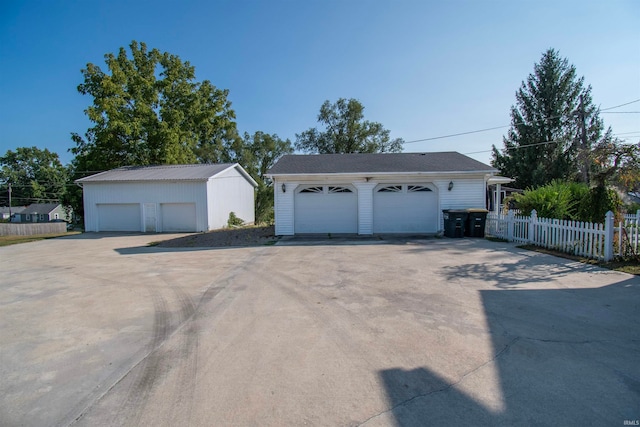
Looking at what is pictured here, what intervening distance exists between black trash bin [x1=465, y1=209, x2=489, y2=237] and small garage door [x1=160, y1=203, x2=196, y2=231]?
14.7 metres

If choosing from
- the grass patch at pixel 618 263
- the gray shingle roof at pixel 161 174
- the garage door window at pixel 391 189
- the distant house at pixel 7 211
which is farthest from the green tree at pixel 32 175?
the grass patch at pixel 618 263

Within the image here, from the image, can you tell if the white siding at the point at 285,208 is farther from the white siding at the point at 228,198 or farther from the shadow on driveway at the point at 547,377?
the shadow on driveway at the point at 547,377

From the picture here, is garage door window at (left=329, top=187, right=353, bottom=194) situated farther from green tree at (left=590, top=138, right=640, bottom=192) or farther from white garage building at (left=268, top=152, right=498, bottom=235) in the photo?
green tree at (left=590, top=138, right=640, bottom=192)

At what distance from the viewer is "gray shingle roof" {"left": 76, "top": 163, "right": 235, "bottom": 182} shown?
63.6ft

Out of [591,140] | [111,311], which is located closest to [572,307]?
[111,311]

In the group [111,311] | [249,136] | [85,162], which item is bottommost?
[111,311]

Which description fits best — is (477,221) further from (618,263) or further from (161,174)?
(161,174)

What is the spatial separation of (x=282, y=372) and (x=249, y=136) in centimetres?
3808

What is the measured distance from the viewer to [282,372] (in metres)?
2.97

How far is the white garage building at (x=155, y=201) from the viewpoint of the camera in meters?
19.0

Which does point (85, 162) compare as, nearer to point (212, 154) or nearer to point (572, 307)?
point (212, 154)

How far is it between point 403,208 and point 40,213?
60.7 meters

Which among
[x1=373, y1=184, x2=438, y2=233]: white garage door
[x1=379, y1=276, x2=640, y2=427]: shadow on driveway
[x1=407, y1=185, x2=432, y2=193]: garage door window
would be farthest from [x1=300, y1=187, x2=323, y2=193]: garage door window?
[x1=379, y1=276, x2=640, y2=427]: shadow on driveway

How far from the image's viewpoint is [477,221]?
12.8 meters
